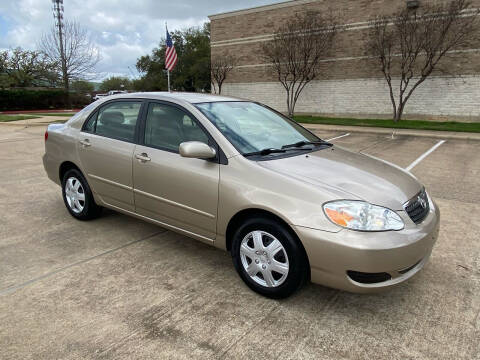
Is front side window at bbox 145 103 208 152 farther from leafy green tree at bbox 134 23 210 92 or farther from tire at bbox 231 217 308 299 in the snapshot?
leafy green tree at bbox 134 23 210 92

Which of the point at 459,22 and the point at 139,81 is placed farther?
the point at 139,81

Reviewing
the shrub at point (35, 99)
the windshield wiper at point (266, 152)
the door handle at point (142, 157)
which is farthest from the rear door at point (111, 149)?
the shrub at point (35, 99)

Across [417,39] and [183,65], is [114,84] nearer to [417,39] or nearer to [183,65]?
[183,65]

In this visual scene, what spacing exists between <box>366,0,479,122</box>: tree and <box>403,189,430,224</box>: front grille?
55.7 feet

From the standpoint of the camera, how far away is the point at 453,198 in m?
5.57

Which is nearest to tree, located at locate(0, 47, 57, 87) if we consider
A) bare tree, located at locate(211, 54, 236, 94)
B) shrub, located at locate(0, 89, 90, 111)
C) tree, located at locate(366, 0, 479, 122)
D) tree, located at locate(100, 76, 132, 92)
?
shrub, located at locate(0, 89, 90, 111)

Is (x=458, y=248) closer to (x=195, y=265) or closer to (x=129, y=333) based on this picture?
(x=195, y=265)

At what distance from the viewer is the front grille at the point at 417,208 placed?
2.74 m

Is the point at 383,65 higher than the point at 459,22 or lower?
lower

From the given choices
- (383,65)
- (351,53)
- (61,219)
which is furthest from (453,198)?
(351,53)

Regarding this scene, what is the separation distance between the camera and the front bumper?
2.42 meters

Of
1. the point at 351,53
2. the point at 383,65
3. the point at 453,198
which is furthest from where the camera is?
the point at 351,53

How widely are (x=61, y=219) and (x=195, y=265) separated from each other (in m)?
2.13

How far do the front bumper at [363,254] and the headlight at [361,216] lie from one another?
44 millimetres
